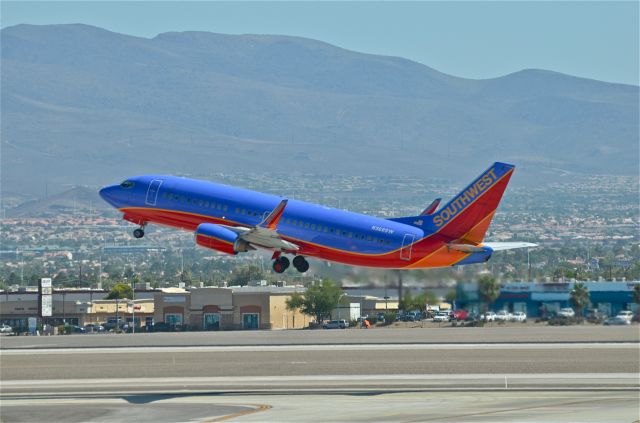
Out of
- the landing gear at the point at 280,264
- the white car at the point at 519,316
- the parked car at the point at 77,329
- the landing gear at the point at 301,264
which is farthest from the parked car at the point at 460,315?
the parked car at the point at 77,329

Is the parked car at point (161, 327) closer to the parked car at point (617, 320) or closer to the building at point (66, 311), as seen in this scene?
the building at point (66, 311)

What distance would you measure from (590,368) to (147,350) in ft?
152

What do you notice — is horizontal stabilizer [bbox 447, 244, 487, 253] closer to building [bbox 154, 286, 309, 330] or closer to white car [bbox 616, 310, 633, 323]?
white car [bbox 616, 310, 633, 323]

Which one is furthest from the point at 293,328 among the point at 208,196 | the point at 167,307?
the point at 208,196

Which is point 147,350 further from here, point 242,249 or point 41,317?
point 41,317

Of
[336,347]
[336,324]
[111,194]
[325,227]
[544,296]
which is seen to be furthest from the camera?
[336,324]

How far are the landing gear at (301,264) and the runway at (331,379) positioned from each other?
28.1ft

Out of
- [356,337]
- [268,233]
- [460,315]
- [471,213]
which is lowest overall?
[356,337]

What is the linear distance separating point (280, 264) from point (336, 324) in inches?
2756

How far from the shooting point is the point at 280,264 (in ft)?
326

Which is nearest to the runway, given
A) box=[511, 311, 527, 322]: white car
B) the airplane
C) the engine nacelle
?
box=[511, 311, 527, 322]: white car

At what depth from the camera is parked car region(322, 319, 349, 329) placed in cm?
16725

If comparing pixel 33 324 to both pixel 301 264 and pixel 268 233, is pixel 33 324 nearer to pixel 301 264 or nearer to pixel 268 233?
pixel 301 264

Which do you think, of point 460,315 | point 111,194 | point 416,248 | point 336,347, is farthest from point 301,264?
point 336,347
